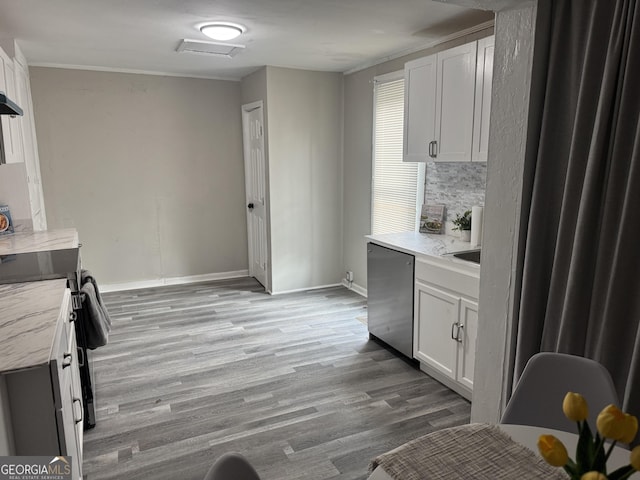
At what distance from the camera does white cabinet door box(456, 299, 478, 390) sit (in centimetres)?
272

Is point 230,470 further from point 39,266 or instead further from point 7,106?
point 7,106

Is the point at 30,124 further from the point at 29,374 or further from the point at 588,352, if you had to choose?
the point at 588,352

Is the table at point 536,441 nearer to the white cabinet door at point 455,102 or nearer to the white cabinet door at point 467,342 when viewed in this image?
the white cabinet door at point 467,342

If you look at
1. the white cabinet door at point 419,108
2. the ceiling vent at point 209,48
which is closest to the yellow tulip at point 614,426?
the white cabinet door at point 419,108

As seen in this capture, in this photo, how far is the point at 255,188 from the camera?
538 cm

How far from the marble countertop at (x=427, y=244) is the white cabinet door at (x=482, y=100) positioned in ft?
2.16

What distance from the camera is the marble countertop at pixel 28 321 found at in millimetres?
1391

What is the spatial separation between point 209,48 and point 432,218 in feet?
7.97

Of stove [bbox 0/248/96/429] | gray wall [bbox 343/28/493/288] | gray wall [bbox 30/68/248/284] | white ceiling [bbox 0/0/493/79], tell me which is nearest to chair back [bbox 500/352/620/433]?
stove [bbox 0/248/96/429]

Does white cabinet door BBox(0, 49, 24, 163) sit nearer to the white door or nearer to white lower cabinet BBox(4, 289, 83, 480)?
white lower cabinet BBox(4, 289, 83, 480)

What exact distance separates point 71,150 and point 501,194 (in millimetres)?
4528

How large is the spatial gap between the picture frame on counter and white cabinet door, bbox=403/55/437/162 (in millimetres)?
542

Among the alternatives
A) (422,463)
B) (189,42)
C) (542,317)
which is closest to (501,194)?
(542,317)

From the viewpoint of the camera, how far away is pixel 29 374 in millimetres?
1429
